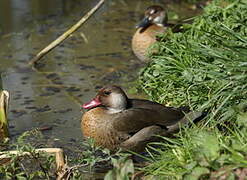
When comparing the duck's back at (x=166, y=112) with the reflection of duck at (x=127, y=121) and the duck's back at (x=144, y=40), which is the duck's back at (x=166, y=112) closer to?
the reflection of duck at (x=127, y=121)

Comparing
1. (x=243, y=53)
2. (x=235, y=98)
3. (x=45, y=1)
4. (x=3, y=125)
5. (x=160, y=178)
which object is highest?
(x=243, y=53)

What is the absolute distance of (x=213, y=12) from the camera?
727cm

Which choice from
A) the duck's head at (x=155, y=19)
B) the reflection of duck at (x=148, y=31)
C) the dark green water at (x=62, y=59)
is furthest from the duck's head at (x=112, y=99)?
the duck's head at (x=155, y=19)

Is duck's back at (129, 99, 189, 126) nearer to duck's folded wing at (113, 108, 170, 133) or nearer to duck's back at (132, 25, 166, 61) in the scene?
duck's folded wing at (113, 108, 170, 133)

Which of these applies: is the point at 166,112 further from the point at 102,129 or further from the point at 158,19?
the point at 158,19

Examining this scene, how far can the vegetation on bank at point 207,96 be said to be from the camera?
3963 millimetres

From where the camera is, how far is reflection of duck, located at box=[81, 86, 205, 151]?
539cm

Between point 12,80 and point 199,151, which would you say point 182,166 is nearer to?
point 199,151

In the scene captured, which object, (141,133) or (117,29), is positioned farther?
(117,29)

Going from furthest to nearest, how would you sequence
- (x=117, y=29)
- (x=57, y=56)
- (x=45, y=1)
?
(x=45, y=1), (x=117, y=29), (x=57, y=56)

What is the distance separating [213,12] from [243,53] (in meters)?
2.73

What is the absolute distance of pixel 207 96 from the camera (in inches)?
214

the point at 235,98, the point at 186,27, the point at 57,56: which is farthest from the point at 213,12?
the point at 235,98

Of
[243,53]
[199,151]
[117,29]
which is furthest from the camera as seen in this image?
[117,29]
